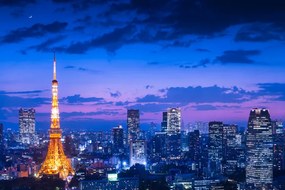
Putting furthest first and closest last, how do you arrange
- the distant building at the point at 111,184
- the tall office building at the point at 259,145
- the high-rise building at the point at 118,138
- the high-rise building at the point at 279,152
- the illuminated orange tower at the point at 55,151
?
the high-rise building at the point at 118,138 → the high-rise building at the point at 279,152 → the tall office building at the point at 259,145 → the illuminated orange tower at the point at 55,151 → the distant building at the point at 111,184

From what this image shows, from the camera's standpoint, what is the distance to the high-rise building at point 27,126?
39562mm

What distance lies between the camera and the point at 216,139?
30953 mm

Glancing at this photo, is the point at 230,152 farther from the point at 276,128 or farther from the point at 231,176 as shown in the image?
the point at 231,176

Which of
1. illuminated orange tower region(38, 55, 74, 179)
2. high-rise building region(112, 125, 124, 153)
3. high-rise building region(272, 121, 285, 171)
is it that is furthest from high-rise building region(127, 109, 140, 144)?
illuminated orange tower region(38, 55, 74, 179)

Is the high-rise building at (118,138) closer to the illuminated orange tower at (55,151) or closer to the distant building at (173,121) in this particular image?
the distant building at (173,121)

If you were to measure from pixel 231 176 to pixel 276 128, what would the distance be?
830cm

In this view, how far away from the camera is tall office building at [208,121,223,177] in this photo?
27656 millimetres

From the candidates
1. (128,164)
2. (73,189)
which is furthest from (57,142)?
(128,164)

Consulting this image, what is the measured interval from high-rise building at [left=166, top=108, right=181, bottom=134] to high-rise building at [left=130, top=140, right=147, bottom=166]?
612 centimetres

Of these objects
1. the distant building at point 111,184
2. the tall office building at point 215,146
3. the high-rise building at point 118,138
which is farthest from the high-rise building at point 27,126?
the distant building at point 111,184

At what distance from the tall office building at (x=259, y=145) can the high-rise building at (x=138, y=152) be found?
27.8ft

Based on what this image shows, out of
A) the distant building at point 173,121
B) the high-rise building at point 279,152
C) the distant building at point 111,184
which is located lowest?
the distant building at point 111,184

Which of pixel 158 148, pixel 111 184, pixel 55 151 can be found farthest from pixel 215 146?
pixel 111 184

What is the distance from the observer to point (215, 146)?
99.8 feet
